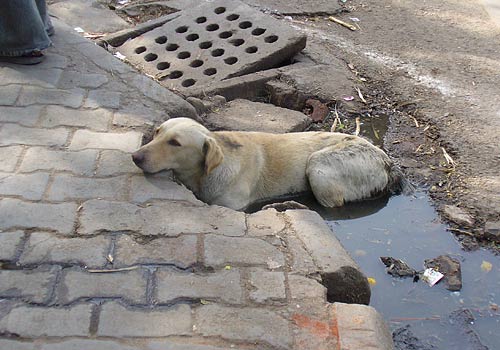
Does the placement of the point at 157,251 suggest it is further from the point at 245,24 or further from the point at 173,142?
the point at 245,24

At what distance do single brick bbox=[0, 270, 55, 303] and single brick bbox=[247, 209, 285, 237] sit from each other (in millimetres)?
1173

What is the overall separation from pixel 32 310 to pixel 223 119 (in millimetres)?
3062

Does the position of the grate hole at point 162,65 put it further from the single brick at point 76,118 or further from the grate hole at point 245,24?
the single brick at point 76,118

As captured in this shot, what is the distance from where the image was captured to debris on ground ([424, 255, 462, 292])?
423 cm

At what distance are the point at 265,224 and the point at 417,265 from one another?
119 centimetres

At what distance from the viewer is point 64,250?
3.48 m

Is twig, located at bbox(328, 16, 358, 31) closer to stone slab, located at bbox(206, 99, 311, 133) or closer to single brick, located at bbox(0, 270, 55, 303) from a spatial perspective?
stone slab, located at bbox(206, 99, 311, 133)

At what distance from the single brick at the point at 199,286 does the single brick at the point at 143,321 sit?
10 cm

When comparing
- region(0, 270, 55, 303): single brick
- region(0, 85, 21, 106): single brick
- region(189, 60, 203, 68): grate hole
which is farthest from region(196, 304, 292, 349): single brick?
region(189, 60, 203, 68): grate hole

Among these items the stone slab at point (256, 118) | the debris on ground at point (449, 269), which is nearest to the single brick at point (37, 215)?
the stone slab at point (256, 118)

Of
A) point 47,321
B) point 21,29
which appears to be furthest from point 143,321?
point 21,29

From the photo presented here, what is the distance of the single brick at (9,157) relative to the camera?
4.15 meters

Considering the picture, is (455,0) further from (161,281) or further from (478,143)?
(161,281)

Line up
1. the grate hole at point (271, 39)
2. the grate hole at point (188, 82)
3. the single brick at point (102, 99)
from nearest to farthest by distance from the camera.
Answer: the single brick at point (102, 99) < the grate hole at point (188, 82) < the grate hole at point (271, 39)
